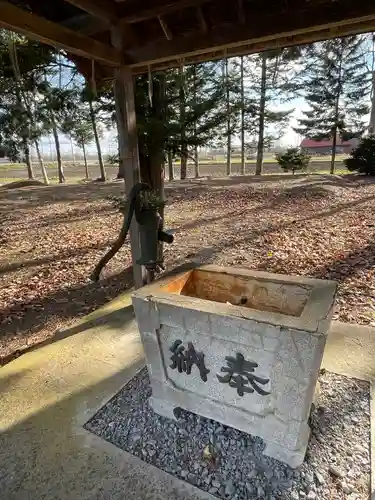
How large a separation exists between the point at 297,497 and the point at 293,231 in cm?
475

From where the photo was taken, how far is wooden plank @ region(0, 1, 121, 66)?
1747 millimetres

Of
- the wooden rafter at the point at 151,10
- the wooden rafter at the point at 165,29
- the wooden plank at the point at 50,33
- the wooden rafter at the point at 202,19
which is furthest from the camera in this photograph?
the wooden rafter at the point at 165,29

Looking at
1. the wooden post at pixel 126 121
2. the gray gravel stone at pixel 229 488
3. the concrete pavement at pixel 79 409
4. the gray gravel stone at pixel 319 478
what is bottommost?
the concrete pavement at pixel 79 409

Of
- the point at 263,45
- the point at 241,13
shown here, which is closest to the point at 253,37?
the point at 241,13

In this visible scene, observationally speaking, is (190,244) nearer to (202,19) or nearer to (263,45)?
(263,45)

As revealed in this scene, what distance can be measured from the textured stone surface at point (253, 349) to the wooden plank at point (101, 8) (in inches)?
72.1

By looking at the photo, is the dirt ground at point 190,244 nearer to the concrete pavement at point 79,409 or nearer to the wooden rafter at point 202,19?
the concrete pavement at point 79,409

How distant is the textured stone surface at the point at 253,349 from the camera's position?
139cm

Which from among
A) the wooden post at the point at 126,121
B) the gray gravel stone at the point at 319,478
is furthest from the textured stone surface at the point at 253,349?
the wooden post at the point at 126,121

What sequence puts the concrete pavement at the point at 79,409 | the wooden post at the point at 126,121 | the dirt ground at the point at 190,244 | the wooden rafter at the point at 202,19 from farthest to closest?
the dirt ground at the point at 190,244
the wooden post at the point at 126,121
the wooden rafter at the point at 202,19
the concrete pavement at the point at 79,409

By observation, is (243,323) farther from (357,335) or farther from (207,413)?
(357,335)

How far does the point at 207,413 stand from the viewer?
5.66 ft

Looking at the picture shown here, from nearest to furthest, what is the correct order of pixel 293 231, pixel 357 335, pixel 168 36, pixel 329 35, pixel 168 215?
1. pixel 329 35
2. pixel 168 36
3. pixel 357 335
4. pixel 293 231
5. pixel 168 215

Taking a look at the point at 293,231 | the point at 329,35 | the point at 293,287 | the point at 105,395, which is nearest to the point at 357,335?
the point at 293,287
